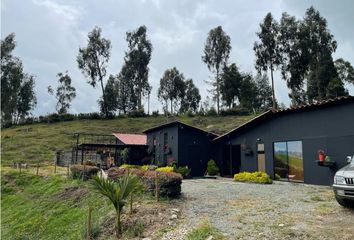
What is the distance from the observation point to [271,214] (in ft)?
30.5

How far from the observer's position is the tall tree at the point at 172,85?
68.3 meters

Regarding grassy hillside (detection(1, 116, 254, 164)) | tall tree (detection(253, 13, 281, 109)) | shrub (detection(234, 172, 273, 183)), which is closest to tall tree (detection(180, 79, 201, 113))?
grassy hillside (detection(1, 116, 254, 164))

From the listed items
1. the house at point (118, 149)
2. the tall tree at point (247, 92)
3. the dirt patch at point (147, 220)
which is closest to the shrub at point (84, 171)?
the house at point (118, 149)

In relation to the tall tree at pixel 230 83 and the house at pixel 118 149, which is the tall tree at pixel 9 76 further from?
the tall tree at pixel 230 83

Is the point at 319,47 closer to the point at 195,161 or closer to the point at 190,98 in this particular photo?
the point at 195,161

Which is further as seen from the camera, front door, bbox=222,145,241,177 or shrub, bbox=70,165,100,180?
front door, bbox=222,145,241,177

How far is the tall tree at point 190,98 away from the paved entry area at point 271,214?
5800cm

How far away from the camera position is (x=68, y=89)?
230ft

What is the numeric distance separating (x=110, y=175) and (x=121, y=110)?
5394cm

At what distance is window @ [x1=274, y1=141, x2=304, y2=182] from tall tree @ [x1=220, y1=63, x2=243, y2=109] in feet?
118

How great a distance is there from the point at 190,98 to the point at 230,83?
19311 millimetres

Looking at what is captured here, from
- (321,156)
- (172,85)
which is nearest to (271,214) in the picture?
(321,156)

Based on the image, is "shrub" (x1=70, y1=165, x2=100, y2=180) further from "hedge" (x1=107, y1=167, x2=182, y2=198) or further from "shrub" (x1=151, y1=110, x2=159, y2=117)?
"shrub" (x1=151, y1=110, x2=159, y2=117)

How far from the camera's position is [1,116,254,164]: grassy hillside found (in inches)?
1533
